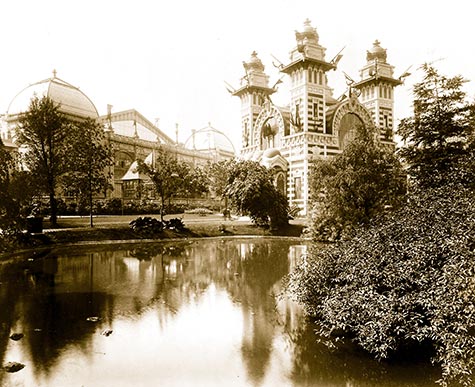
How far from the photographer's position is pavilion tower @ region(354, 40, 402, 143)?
61.5 metres

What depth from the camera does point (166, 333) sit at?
34.5 ft

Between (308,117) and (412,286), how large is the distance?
44.4m

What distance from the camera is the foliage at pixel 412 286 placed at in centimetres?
734

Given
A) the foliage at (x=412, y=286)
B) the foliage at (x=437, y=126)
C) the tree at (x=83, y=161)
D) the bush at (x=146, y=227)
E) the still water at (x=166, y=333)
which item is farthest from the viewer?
the tree at (x=83, y=161)

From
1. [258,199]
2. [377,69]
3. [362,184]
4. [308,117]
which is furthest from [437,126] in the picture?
[377,69]

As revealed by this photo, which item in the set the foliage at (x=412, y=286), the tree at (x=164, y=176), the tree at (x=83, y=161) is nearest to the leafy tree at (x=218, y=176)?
the tree at (x=164, y=176)

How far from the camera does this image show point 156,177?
125ft

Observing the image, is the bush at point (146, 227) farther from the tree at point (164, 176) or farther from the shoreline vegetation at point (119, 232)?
the tree at point (164, 176)

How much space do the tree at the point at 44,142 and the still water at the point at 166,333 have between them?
1426 cm

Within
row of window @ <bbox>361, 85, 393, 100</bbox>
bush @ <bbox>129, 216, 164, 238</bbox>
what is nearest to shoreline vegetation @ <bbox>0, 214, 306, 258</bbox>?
bush @ <bbox>129, 216, 164, 238</bbox>

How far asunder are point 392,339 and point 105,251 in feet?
70.6

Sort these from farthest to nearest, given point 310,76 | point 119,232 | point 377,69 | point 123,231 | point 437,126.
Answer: point 377,69
point 310,76
point 123,231
point 119,232
point 437,126

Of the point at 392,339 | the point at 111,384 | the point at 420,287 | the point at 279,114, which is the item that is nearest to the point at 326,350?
the point at 392,339

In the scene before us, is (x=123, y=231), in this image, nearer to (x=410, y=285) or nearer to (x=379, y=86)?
(x=410, y=285)
